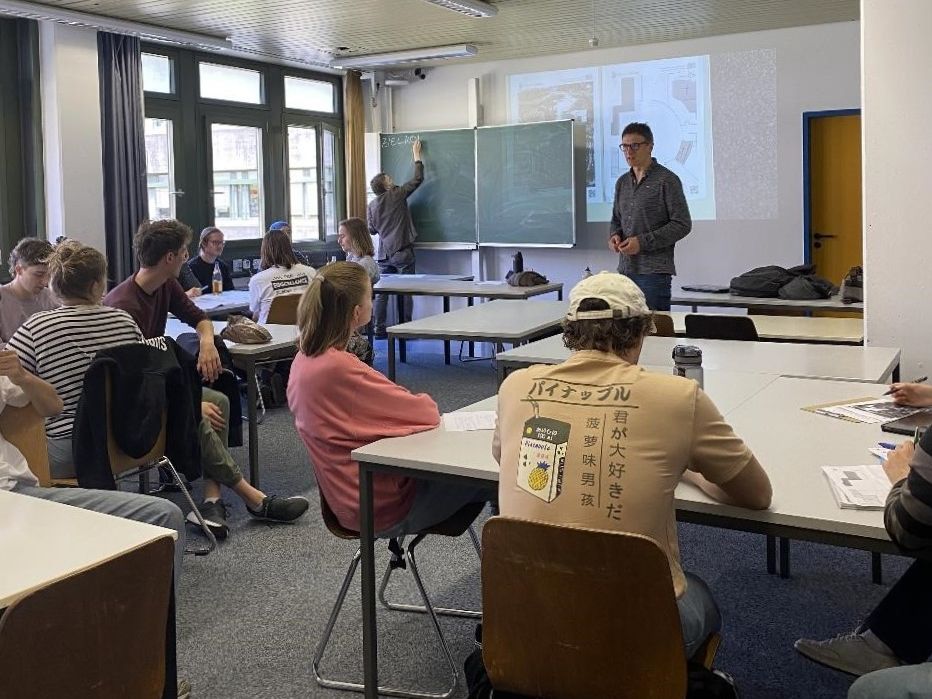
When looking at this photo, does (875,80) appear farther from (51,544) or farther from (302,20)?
(302,20)

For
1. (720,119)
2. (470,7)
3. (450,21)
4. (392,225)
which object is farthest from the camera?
(392,225)

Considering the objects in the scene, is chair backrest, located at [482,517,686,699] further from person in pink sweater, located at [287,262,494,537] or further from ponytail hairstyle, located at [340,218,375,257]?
ponytail hairstyle, located at [340,218,375,257]

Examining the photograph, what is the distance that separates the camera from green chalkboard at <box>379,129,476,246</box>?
9.77m

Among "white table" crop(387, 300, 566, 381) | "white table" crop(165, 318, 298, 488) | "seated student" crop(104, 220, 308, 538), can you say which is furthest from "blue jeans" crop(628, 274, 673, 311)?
"seated student" crop(104, 220, 308, 538)

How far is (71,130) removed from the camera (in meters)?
7.27

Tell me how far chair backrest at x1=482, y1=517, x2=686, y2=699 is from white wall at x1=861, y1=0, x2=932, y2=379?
2838 mm

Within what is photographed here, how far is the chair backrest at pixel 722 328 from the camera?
14.4ft

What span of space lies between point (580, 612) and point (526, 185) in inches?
315

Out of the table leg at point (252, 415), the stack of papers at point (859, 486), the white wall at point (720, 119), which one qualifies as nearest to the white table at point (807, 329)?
the table leg at point (252, 415)

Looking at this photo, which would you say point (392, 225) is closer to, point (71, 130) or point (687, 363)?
point (71, 130)

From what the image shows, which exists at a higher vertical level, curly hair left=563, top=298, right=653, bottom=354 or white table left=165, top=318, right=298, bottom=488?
curly hair left=563, top=298, right=653, bottom=354

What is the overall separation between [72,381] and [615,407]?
2203mm

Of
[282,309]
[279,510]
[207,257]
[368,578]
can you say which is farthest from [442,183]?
[368,578]

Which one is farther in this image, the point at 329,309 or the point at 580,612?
the point at 329,309
